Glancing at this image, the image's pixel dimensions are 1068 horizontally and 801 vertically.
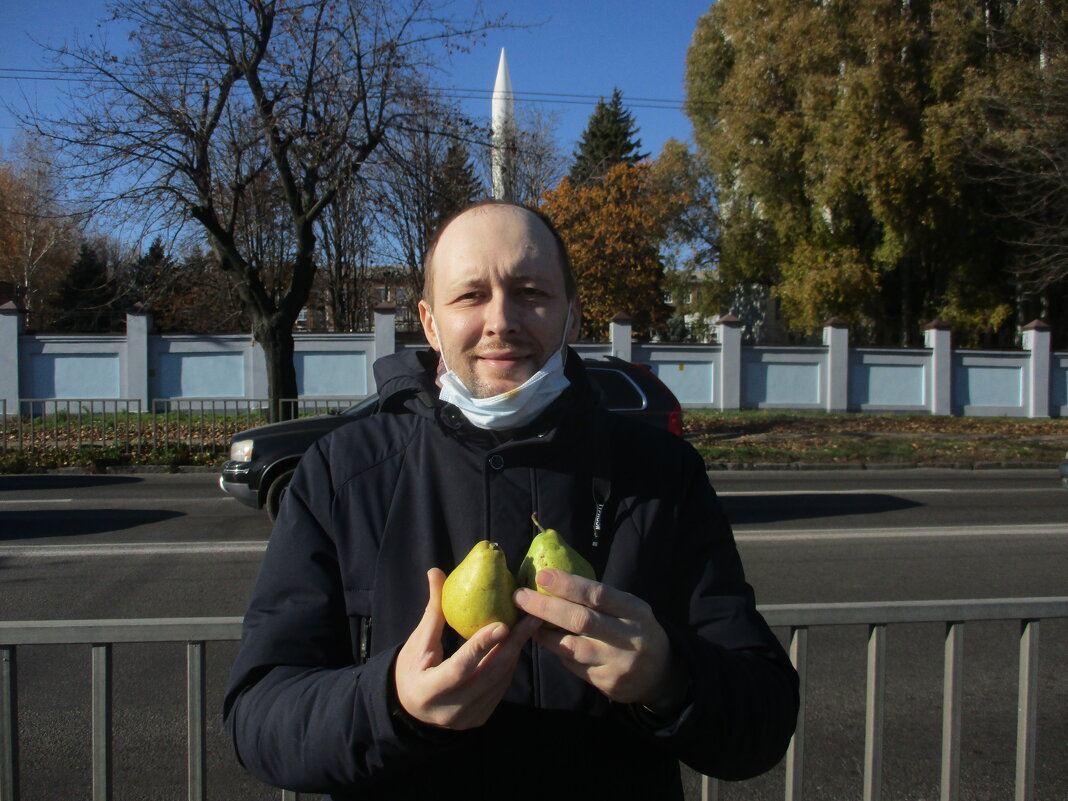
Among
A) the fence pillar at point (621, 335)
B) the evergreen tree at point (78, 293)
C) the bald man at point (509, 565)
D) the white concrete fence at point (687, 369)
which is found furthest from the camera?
the evergreen tree at point (78, 293)

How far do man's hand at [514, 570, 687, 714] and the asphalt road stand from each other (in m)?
2.76

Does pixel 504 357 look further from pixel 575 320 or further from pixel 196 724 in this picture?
pixel 196 724

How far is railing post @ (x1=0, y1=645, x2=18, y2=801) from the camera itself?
2.08 m

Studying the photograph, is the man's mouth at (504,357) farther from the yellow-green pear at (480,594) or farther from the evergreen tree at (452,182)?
the evergreen tree at (452,182)

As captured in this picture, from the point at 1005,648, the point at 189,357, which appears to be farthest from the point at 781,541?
the point at 189,357

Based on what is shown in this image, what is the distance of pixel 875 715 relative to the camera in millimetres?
2307

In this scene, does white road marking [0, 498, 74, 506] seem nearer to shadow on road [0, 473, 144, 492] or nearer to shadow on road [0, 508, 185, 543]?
shadow on road [0, 508, 185, 543]

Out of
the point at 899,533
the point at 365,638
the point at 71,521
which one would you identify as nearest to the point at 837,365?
the point at 899,533

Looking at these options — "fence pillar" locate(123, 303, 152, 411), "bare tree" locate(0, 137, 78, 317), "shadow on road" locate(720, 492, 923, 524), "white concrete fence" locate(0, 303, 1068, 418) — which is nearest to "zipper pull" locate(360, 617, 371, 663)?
"shadow on road" locate(720, 492, 923, 524)

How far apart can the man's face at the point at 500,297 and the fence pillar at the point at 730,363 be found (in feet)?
71.9

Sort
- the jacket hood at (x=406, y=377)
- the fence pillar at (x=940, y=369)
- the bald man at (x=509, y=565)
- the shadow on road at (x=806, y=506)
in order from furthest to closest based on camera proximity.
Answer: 1. the fence pillar at (x=940, y=369)
2. the shadow on road at (x=806, y=506)
3. the jacket hood at (x=406, y=377)
4. the bald man at (x=509, y=565)

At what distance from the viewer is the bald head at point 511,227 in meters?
1.62

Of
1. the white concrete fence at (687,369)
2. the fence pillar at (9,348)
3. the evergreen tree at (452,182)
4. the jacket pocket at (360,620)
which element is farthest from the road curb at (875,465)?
the fence pillar at (9,348)

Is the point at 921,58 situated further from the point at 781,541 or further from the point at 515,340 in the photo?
the point at 515,340
